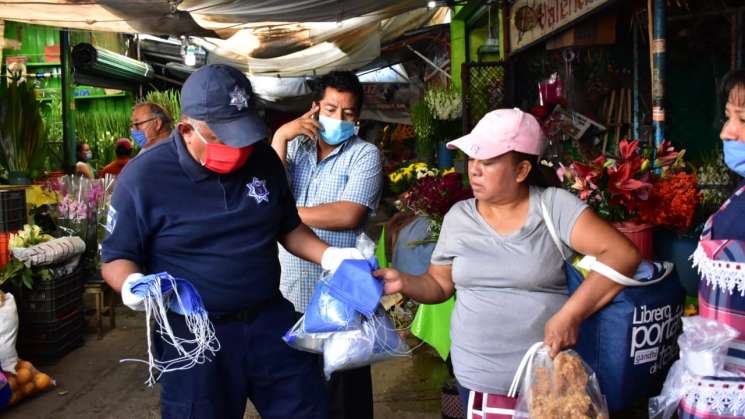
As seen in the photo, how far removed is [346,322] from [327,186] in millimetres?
975

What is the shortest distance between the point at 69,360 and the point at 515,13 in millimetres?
5973

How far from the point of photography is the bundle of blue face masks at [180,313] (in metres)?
2.09

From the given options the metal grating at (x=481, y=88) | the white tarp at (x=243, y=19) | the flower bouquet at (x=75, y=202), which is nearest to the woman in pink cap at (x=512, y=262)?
the white tarp at (x=243, y=19)

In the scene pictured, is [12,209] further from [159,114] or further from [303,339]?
[303,339]

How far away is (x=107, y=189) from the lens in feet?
23.2

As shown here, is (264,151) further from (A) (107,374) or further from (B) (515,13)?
(B) (515,13)

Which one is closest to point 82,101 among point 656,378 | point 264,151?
point 264,151

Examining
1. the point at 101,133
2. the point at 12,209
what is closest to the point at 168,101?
the point at 101,133

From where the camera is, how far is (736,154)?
7.48ft

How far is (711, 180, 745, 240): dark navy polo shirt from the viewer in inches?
86.4

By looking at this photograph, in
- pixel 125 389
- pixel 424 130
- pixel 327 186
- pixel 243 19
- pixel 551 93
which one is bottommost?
A: pixel 125 389

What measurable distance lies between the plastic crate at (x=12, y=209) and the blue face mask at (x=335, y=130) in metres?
3.81

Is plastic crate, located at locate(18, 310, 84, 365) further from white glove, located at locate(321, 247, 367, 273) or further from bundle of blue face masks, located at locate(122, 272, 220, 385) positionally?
white glove, located at locate(321, 247, 367, 273)

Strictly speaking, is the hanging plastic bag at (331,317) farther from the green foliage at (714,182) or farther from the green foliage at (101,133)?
the green foliage at (101,133)
